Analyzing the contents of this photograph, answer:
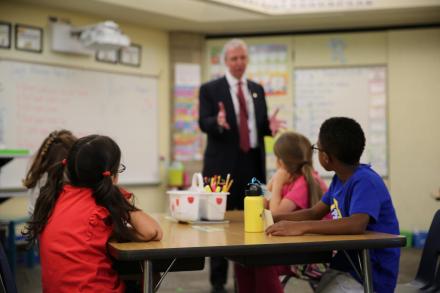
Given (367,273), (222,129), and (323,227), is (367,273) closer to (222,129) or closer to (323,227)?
(323,227)

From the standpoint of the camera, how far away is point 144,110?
21.0 ft

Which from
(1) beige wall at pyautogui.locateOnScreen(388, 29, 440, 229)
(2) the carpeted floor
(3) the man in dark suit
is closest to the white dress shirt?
(3) the man in dark suit

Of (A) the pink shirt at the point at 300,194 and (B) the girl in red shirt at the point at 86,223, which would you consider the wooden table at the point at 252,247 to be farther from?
(A) the pink shirt at the point at 300,194

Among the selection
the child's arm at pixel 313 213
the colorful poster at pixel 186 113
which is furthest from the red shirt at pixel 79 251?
the colorful poster at pixel 186 113

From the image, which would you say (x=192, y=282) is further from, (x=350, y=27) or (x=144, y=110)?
(x=350, y=27)

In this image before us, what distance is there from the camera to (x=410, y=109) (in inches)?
263

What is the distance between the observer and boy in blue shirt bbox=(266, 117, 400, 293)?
6.35 feet

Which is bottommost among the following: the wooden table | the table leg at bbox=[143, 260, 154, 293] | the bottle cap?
the table leg at bbox=[143, 260, 154, 293]

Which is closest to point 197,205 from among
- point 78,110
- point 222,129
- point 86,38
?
point 222,129

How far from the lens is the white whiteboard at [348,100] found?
6645mm

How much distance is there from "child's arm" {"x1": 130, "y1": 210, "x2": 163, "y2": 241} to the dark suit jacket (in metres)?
1.91

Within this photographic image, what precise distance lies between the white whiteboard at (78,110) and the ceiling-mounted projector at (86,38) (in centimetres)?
21

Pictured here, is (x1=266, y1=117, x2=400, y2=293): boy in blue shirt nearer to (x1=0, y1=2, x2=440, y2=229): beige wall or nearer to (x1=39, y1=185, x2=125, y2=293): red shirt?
(x1=39, y1=185, x2=125, y2=293): red shirt

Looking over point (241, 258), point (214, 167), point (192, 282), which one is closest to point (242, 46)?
point (214, 167)
